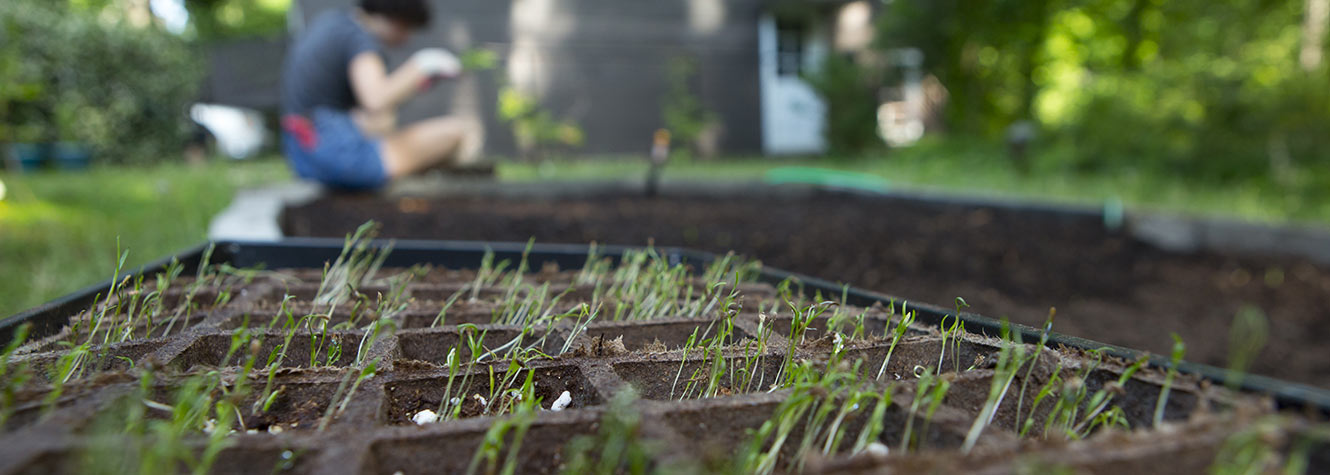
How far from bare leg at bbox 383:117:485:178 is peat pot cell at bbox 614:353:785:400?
476 cm

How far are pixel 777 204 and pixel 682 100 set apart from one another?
7.27m

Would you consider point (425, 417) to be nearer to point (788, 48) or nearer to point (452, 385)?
point (452, 385)

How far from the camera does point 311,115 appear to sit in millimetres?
5477

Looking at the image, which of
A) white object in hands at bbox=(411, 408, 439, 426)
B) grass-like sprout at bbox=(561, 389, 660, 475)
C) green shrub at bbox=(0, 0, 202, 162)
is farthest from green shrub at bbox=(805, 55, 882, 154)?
grass-like sprout at bbox=(561, 389, 660, 475)

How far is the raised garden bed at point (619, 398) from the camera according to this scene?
0.78m

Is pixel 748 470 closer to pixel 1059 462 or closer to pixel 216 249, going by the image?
pixel 1059 462

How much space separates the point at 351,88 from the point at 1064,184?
6.13 metres

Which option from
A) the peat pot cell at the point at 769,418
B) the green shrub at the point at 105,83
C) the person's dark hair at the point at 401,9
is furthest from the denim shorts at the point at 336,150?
the green shrub at the point at 105,83

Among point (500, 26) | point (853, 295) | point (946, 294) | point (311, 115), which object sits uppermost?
point (500, 26)

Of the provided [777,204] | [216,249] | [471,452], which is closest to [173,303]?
[216,249]

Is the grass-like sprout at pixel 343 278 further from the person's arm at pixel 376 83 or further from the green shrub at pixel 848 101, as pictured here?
the green shrub at pixel 848 101

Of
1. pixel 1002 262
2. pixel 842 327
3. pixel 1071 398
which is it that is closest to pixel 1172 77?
pixel 1002 262

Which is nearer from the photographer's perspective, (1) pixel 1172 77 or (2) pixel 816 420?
(2) pixel 816 420

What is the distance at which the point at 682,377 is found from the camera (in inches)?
46.1
